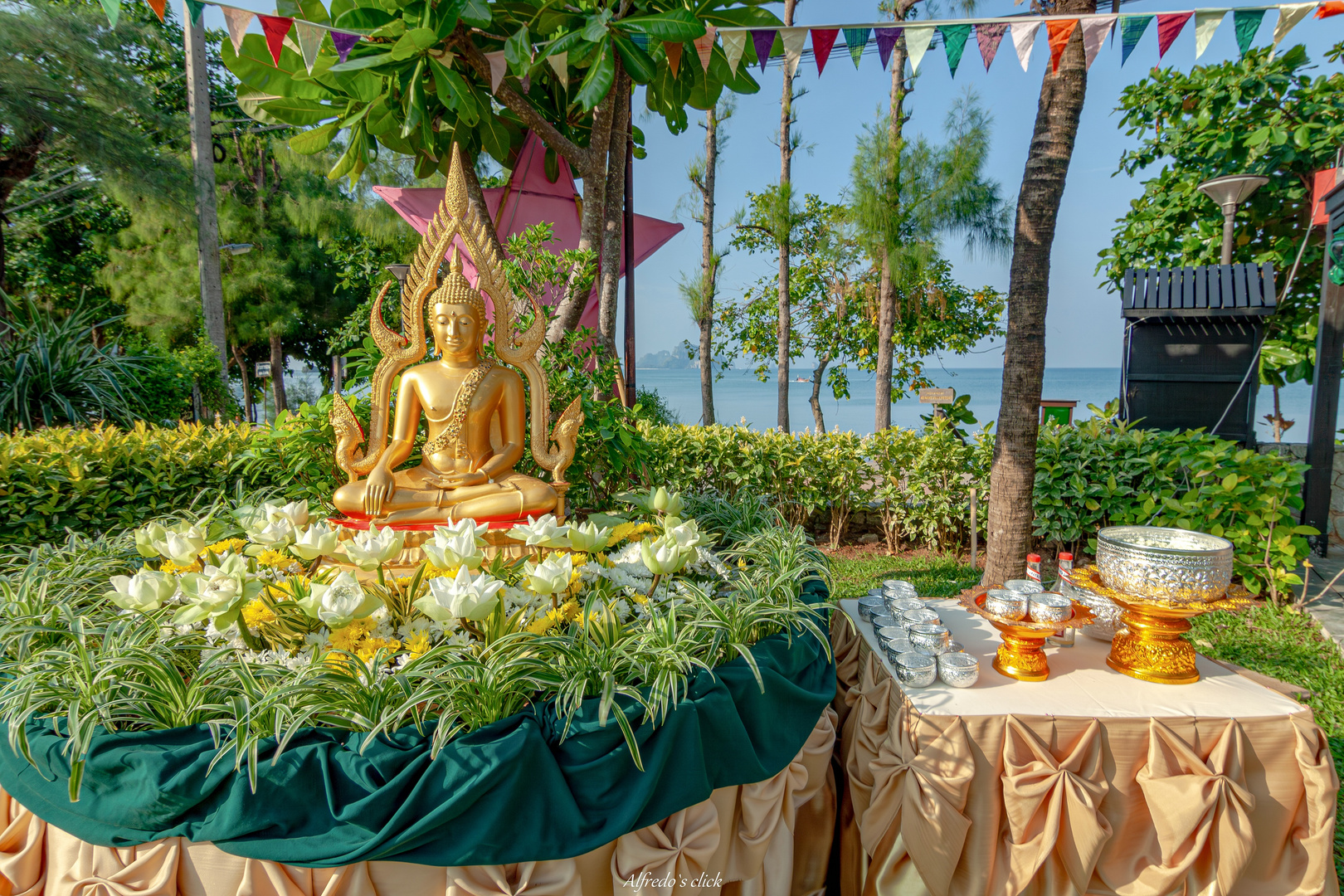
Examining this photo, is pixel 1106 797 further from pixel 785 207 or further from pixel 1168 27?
pixel 785 207

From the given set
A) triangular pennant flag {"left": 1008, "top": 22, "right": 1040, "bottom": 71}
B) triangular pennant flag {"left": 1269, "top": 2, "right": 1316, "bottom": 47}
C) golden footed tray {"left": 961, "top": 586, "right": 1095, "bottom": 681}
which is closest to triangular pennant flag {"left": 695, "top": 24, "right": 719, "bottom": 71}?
triangular pennant flag {"left": 1008, "top": 22, "right": 1040, "bottom": 71}

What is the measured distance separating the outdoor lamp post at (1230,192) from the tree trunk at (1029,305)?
383cm

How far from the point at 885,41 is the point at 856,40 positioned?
157mm

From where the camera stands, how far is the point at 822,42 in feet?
11.6

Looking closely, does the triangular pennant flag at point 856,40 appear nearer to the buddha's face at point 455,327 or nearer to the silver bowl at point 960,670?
the buddha's face at point 455,327

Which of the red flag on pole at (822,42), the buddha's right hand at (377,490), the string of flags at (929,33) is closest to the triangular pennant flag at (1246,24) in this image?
the string of flags at (929,33)

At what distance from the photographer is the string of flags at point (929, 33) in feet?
9.79

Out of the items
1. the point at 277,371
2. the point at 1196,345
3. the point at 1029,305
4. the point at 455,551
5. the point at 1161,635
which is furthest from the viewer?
the point at 277,371

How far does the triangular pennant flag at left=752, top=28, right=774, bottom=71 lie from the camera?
3506 mm

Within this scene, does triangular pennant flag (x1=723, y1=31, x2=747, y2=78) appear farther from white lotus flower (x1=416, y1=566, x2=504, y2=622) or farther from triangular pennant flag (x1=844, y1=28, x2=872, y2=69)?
white lotus flower (x1=416, y1=566, x2=504, y2=622)

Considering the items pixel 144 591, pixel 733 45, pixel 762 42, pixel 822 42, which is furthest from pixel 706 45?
pixel 144 591

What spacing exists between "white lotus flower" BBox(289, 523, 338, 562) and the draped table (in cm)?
182

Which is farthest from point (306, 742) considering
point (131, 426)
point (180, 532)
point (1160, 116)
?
point (1160, 116)

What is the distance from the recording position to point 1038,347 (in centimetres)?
326
